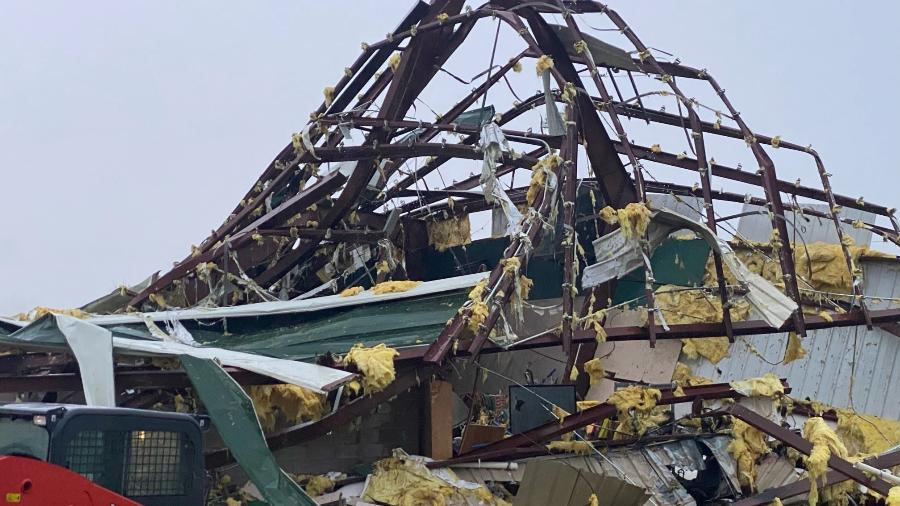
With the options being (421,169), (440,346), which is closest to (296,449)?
(440,346)

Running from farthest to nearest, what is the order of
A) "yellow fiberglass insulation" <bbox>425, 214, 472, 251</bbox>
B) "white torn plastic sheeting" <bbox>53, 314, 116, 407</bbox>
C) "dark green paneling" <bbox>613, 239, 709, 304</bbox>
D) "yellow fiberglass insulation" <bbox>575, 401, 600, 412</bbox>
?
1. "yellow fiberglass insulation" <bbox>425, 214, 472, 251</bbox>
2. "dark green paneling" <bbox>613, 239, 709, 304</bbox>
3. "yellow fiberglass insulation" <bbox>575, 401, 600, 412</bbox>
4. "white torn plastic sheeting" <bbox>53, 314, 116, 407</bbox>

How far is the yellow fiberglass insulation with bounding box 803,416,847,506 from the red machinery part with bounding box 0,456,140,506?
6.75 meters

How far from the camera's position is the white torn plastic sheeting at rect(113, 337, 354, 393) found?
22.7 feet

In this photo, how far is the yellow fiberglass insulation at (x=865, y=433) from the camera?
41.5 ft

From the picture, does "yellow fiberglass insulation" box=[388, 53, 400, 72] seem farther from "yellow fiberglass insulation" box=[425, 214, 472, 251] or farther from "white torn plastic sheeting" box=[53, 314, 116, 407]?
"white torn plastic sheeting" box=[53, 314, 116, 407]

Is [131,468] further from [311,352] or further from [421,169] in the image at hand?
[421,169]

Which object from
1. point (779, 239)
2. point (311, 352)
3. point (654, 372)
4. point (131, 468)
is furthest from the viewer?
point (654, 372)

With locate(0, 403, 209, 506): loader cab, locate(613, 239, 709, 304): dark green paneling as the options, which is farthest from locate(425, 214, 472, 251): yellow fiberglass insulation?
locate(0, 403, 209, 506): loader cab

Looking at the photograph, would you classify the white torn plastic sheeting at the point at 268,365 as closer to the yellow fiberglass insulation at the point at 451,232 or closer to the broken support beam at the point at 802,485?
the broken support beam at the point at 802,485

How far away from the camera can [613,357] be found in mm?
14422

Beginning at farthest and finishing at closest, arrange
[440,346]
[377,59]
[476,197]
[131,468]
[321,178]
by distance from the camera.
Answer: [476,197] < [321,178] < [377,59] < [440,346] < [131,468]

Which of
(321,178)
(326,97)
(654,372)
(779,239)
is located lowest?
(654,372)

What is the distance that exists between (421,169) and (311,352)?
6298 millimetres

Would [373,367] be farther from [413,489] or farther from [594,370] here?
[594,370]
